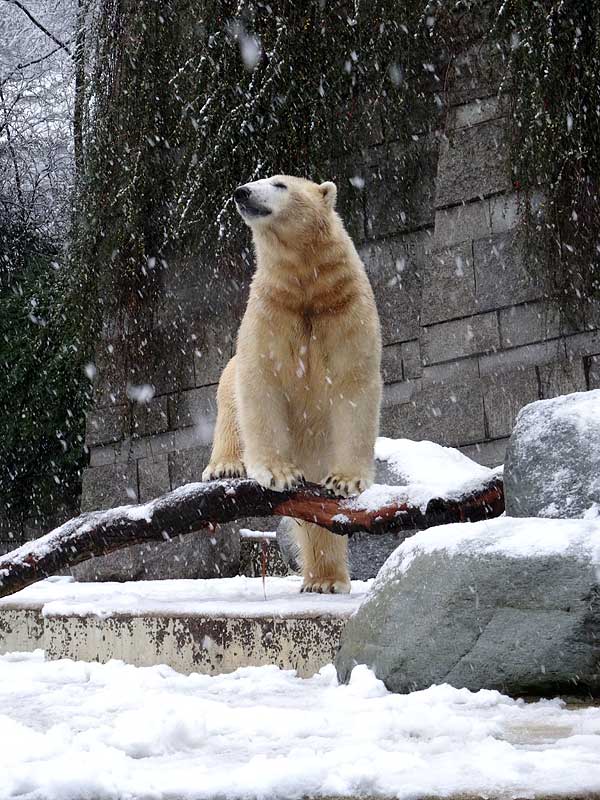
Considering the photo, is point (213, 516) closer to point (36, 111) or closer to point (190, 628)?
point (190, 628)

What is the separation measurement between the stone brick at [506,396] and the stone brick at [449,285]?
41 cm

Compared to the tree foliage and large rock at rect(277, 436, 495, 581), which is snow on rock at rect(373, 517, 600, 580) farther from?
the tree foliage

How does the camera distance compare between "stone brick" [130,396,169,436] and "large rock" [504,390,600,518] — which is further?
"stone brick" [130,396,169,436]

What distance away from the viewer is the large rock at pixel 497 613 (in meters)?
2.27

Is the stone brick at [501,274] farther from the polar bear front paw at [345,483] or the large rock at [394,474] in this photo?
the polar bear front paw at [345,483]

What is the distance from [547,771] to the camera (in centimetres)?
156

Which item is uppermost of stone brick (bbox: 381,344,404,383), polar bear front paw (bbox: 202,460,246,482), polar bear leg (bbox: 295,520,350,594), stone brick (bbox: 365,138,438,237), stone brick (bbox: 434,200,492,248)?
stone brick (bbox: 365,138,438,237)

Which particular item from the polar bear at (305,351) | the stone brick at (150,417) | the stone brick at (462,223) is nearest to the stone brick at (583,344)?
the stone brick at (462,223)

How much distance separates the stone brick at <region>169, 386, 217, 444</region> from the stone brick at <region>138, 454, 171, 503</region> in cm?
26

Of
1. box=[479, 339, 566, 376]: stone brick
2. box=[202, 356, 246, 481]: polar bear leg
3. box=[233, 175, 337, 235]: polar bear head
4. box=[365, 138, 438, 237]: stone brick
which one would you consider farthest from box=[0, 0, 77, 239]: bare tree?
box=[233, 175, 337, 235]: polar bear head

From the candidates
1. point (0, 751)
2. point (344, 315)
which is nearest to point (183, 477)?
point (344, 315)

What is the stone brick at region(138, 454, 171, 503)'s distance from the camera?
687 centimetres

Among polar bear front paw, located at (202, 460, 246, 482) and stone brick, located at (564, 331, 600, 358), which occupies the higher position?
stone brick, located at (564, 331, 600, 358)

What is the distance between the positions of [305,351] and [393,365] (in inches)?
92.3
